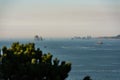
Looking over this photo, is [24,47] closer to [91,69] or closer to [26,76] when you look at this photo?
[26,76]

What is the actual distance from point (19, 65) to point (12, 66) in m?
0.45

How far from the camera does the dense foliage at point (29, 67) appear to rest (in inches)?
848

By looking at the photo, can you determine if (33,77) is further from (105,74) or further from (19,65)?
(105,74)

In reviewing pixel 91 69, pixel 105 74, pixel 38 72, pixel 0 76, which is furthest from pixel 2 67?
pixel 91 69

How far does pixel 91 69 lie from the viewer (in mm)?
80312

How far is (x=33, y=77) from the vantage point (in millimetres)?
21703

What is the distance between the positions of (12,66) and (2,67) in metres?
0.60

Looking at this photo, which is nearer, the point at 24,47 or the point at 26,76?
the point at 26,76

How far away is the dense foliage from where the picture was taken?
70.7ft

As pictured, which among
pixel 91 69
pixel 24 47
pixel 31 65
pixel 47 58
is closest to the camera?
pixel 31 65

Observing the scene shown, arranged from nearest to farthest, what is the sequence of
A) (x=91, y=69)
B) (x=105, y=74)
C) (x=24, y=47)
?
(x=24, y=47) < (x=105, y=74) < (x=91, y=69)

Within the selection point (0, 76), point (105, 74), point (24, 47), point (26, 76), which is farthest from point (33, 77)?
point (105, 74)

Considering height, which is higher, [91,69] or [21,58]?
[21,58]

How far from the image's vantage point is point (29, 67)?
21.4 metres
